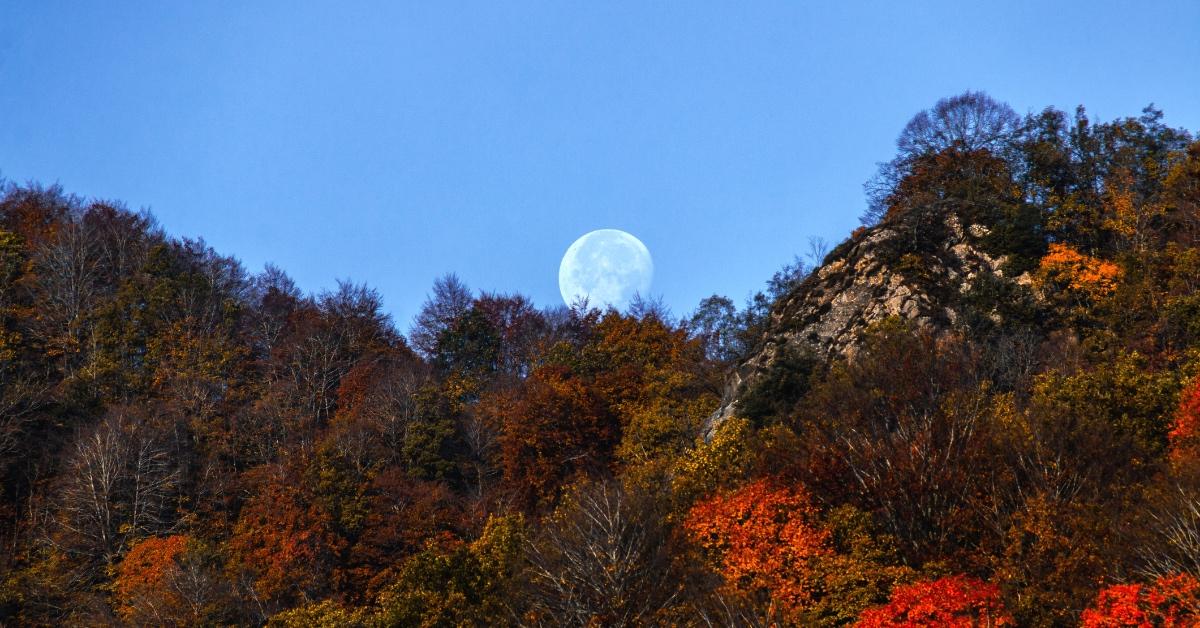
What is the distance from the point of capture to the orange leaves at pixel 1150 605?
19.7m

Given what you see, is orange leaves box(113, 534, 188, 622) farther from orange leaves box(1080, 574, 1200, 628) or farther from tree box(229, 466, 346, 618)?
orange leaves box(1080, 574, 1200, 628)

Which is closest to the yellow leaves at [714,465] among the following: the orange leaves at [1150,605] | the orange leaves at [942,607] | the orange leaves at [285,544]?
the orange leaves at [942,607]

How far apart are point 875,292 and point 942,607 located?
23293 mm

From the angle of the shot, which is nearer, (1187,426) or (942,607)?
(942,607)

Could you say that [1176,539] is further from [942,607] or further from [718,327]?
[718,327]

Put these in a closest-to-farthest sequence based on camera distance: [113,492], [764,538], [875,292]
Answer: [764,538] → [875,292] → [113,492]

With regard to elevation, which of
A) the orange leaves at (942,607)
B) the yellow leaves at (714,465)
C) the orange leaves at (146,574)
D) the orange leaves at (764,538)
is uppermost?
the orange leaves at (146,574)

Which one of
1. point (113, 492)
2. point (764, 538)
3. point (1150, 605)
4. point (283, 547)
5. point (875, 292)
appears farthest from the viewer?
point (113, 492)

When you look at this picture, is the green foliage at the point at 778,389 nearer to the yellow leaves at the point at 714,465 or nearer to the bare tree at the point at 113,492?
the yellow leaves at the point at 714,465

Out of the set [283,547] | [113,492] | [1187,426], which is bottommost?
[1187,426]

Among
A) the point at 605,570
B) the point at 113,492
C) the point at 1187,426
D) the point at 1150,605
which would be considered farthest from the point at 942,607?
the point at 113,492

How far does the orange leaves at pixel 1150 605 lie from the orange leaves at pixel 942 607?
2.39 metres

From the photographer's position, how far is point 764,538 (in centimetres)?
2950

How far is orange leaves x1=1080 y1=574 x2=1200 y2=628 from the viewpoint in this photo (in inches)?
776
